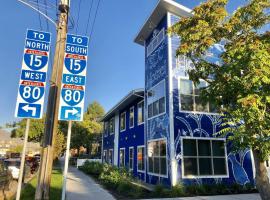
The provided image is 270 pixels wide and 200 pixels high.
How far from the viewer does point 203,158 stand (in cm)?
1457

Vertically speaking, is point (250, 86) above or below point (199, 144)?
above

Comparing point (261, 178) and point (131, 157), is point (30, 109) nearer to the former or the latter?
point (261, 178)

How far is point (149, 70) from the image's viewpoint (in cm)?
1878

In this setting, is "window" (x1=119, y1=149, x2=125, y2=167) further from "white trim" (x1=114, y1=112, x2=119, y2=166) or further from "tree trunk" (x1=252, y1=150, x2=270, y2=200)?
"tree trunk" (x1=252, y1=150, x2=270, y2=200)

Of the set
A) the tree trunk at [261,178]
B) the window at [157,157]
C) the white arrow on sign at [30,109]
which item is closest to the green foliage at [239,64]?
the tree trunk at [261,178]

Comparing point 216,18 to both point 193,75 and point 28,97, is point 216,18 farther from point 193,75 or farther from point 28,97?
point 28,97

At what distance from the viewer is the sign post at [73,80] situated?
720cm

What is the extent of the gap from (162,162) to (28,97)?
10496mm

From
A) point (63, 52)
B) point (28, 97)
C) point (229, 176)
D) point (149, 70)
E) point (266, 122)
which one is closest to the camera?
point (28, 97)

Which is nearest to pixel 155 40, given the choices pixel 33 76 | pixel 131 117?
pixel 131 117

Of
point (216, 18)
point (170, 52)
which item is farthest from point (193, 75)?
point (170, 52)

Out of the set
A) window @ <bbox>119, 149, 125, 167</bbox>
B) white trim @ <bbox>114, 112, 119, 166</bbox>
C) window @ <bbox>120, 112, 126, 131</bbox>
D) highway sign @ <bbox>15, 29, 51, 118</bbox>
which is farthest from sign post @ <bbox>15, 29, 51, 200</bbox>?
white trim @ <bbox>114, 112, 119, 166</bbox>

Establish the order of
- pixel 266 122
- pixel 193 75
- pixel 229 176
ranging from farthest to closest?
pixel 229 176
pixel 193 75
pixel 266 122

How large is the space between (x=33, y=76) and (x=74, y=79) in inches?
46.0
